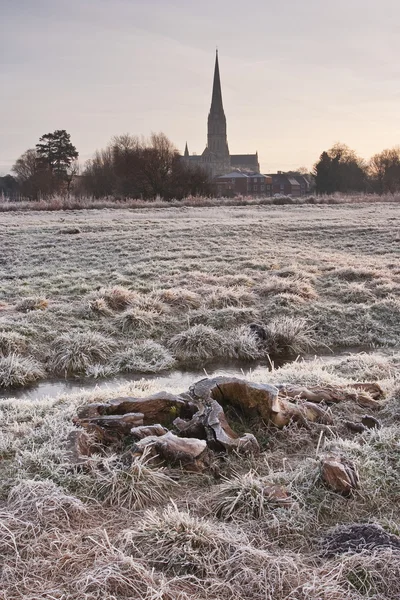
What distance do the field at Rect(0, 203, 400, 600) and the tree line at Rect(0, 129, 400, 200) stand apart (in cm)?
2375

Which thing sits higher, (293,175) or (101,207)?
(293,175)

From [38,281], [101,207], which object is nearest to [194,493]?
[38,281]

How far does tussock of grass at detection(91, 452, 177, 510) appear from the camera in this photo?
9.53ft

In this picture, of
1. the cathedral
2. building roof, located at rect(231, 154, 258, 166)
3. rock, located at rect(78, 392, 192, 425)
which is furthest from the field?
building roof, located at rect(231, 154, 258, 166)

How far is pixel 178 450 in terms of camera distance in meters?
3.23

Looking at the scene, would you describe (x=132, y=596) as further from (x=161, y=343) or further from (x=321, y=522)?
(x=161, y=343)

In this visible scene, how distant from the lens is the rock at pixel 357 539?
242cm

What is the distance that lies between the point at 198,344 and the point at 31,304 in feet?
10.1

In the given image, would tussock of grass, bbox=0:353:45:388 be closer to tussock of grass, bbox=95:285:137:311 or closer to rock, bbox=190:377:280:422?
tussock of grass, bbox=95:285:137:311

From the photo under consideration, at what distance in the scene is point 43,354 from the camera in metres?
6.86

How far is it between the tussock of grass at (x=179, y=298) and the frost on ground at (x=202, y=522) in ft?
16.1

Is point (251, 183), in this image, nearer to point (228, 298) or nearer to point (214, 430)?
point (228, 298)

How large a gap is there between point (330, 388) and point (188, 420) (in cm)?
136

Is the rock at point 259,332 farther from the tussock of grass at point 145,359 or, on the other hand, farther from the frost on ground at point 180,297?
the tussock of grass at point 145,359
